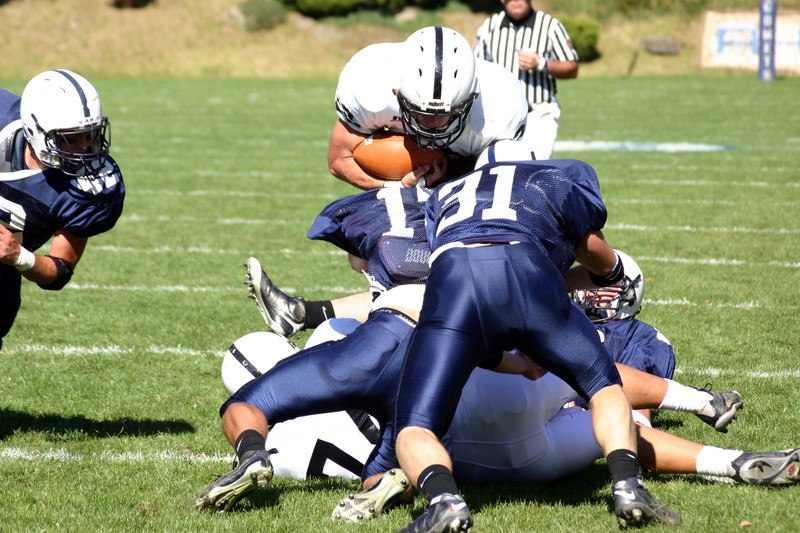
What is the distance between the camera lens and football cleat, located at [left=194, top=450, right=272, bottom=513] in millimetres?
3096

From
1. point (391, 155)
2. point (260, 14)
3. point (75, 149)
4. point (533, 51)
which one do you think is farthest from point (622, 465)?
point (260, 14)

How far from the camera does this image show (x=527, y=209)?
334cm

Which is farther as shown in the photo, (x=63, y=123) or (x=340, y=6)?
(x=340, y=6)

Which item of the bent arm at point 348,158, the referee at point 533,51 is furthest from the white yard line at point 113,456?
the referee at point 533,51

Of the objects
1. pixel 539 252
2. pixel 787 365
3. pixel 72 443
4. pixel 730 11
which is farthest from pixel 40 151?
pixel 730 11

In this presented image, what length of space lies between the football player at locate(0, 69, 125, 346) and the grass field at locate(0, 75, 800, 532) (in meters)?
0.72

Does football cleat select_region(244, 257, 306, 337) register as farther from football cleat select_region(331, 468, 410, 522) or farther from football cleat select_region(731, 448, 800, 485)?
football cleat select_region(731, 448, 800, 485)

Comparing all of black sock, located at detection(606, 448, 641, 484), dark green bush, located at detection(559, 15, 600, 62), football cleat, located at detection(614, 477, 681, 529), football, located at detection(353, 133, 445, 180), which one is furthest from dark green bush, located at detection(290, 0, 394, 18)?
football cleat, located at detection(614, 477, 681, 529)

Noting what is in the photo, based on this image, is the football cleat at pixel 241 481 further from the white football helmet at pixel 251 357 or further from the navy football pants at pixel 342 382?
the white football helmet at pixel 251 357

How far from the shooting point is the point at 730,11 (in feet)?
97.5

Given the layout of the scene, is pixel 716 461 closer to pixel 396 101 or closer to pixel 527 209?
pixel 527 209

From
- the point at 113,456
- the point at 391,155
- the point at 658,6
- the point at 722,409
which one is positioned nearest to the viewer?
the point at 722,409

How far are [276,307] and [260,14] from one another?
91.2ft

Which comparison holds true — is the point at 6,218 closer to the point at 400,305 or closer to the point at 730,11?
the point at 400,305
